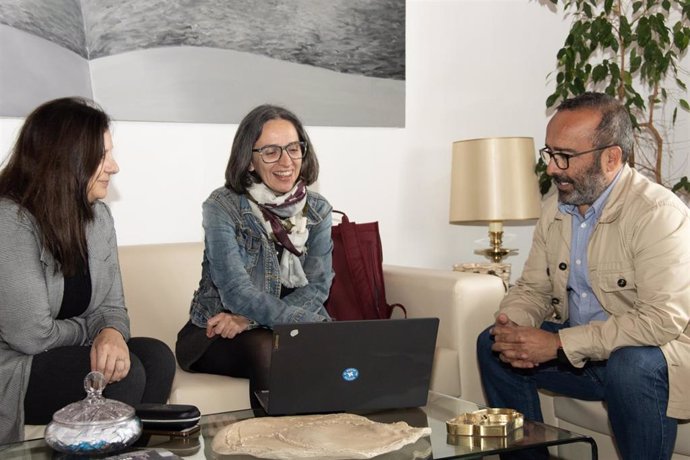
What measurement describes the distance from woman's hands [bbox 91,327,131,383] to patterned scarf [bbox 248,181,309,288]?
2.11 feet

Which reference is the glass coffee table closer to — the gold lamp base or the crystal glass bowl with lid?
the crystal glass bowl with lid

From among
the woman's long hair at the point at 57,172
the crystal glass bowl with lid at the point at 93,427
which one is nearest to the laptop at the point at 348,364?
the crystal glass bowl with lid at the point at 93,427

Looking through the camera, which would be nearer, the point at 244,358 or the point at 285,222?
the point at 244,358

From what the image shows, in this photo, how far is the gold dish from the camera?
1881 millimetres

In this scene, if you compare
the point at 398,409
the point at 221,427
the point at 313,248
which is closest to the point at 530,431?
the point at 398,409

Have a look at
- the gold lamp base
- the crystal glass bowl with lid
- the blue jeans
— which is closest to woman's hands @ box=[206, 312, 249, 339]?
the crystal glass bowl with lid

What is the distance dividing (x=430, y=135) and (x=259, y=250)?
4.47 feet

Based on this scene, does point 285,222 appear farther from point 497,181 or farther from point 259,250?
point 497,181

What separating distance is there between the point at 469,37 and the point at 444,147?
49 centimetres

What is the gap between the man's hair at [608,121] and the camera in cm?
252

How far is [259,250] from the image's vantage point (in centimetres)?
275

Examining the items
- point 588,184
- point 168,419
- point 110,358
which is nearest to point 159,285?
point 110,358

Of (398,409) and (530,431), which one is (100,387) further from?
(530,431)

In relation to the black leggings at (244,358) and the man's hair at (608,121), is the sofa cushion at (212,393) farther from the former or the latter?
the man's hair at (608,121)
